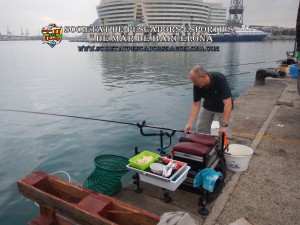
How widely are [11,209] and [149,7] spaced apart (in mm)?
148861

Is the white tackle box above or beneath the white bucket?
above

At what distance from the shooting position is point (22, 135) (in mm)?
11117

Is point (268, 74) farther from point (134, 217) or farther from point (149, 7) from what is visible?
point (149, 7)

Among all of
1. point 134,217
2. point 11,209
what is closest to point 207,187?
point 134,217

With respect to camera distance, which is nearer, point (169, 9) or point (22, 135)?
point (22, 135)

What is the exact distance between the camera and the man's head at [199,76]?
15.7ft

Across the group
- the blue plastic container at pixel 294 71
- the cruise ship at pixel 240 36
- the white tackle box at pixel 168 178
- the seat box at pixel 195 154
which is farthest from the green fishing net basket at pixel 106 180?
the cruise ship at pixel 240 36

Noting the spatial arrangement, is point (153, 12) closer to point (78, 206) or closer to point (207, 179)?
point (207, 179)

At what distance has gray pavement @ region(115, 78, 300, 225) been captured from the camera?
4.12 metres

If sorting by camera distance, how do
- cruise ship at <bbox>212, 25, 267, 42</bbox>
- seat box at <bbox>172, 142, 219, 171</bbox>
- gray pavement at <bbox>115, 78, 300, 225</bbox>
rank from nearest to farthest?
gray pavement at <bbox>115, 78, 300, 225</bbox> < seat box at <bbox>172, 142, 219, 171</bbox> < cruise ship at <bbox>212, 25, 267, 42</bbox>

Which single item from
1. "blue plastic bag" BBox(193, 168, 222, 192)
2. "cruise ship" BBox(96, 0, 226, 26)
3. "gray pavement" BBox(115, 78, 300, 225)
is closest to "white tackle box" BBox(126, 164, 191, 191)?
"blue plastic bag" BBox(193, 168, 222, 192)

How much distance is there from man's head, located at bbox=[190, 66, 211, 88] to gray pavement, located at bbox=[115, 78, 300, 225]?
2130 mm

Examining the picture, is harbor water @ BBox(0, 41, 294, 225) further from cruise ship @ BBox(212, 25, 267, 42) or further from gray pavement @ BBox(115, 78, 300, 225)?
cruise ship @ BBox(212, 25, 267, 42)

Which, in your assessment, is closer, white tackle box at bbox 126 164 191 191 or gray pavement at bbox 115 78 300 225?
white tackle box at bbox 126 164 191 191
